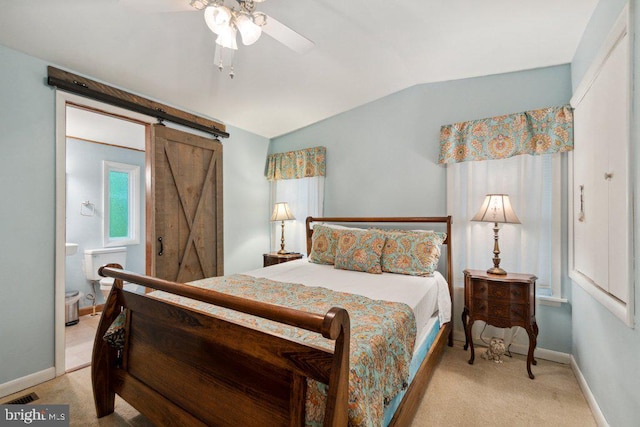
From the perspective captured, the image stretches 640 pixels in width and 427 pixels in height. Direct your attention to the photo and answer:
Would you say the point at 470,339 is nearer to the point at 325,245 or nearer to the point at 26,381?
the point at 325,245

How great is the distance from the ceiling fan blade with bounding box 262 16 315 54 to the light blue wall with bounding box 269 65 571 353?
176 cm

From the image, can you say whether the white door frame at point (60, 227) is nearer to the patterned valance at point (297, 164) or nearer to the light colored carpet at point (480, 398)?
the light colored carpet at point (480, 398)

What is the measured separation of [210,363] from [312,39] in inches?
90.4

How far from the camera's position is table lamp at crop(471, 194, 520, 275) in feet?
8.05

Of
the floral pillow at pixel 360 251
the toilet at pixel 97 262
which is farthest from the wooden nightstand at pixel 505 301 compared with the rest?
the toilet at pixel 97 262

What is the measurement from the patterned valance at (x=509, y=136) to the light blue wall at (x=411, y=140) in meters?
0.15

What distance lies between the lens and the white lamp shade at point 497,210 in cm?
245

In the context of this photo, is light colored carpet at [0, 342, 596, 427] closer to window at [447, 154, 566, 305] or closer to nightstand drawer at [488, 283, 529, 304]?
nightstand drawer at [488, 283, 529, 304]

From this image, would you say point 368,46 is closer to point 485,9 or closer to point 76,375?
point 485,9

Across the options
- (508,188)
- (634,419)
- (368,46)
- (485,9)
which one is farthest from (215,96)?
(634,419)

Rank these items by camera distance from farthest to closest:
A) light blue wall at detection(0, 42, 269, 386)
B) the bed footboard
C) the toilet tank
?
the toilet tank < light blue wall at detection(0, 42, 269, 386) < the bed footboard

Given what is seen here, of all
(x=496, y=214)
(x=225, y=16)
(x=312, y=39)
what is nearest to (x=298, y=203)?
(x=312, y=39)

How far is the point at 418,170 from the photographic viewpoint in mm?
3189

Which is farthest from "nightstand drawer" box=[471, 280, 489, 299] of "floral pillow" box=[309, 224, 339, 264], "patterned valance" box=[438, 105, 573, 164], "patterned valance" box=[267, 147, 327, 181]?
"patterned valance" box=[267, 147, 327, 181]
